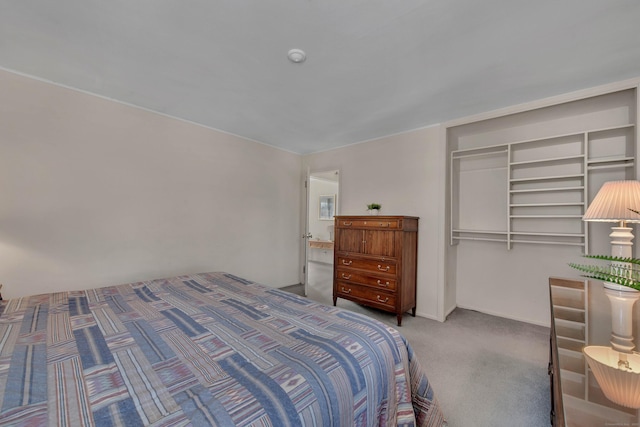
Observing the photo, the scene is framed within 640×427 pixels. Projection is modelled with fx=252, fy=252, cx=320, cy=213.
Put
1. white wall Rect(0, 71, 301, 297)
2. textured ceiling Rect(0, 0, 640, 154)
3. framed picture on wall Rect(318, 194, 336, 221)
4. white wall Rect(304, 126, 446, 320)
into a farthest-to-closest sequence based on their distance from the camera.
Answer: framed picture on wall Rect(318, 194, 336, 221), white wall Rect(304, 126, 446, 320), white wall Rect(0, 71, 301, 297), textured ceiling Rect(0, 0, 640, 154)

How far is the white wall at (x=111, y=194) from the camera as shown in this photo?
223 cm

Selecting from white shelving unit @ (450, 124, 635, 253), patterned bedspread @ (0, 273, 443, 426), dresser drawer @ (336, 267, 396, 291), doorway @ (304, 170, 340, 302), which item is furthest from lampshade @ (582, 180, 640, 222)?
doorway @ (304, 170, 340, 302)

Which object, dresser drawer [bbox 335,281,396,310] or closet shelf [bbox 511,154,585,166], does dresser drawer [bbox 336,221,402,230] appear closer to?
dresser drawer [bbox 335,281,396,310]

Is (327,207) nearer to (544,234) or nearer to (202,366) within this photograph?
(544,234)

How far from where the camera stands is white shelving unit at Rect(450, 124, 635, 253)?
101 inches

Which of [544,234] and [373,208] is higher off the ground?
[373,208]

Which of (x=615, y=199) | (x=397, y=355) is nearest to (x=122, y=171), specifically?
(x=397, y=355)

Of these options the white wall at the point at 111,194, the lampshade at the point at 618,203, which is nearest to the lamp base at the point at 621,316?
the lampshade at the point at 618,203

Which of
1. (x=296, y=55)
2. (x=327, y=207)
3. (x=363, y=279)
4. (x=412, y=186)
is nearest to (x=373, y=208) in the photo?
(x=412, y=186)

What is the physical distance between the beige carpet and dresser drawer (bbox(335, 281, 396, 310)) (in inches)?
9.6

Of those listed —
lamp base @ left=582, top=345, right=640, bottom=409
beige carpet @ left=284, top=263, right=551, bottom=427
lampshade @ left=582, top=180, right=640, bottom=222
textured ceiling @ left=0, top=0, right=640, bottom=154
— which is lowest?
beige carpet @ left=284, top=263, right=551, bottom=427

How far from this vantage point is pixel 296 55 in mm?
1909

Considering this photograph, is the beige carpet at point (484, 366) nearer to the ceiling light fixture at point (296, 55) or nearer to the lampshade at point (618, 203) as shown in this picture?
→ the lampshade at point (618, 203)

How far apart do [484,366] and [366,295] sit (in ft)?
4.60
